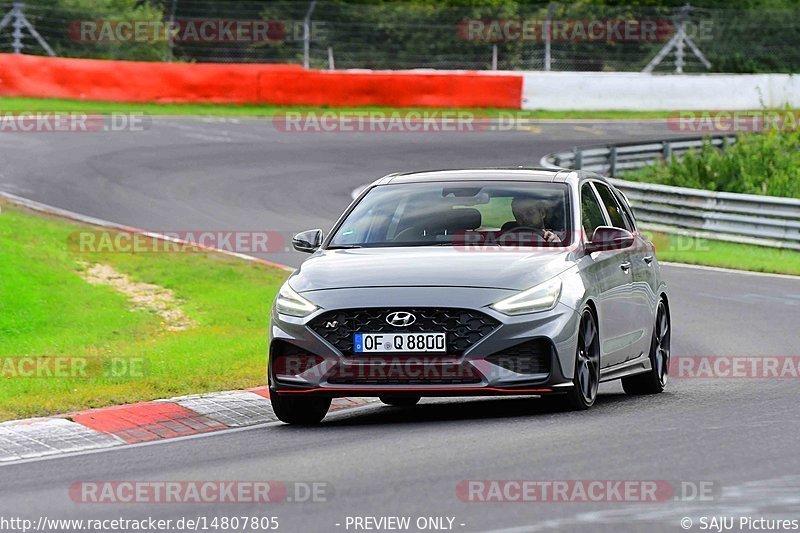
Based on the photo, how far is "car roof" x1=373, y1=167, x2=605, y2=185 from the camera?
11148 millimetres

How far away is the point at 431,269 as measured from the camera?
9.84 m

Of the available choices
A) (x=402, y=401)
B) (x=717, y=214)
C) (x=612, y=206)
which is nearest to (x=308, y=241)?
(x=402, y=401)

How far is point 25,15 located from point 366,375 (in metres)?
31.3

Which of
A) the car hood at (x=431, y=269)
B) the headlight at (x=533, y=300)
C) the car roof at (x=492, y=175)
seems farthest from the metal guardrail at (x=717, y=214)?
the headlight at (x=533, y=300)

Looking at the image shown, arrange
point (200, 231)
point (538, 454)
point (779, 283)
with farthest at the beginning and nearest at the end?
point (200, 231) → point (779, 283) → point (538, 454)

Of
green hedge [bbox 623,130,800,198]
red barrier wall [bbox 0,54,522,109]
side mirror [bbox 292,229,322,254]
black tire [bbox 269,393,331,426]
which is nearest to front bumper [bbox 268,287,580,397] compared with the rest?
black tire [bbox 269,393,331,426]

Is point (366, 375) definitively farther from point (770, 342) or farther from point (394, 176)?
point (770, 342)

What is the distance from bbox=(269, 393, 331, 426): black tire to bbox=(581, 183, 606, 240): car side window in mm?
2184

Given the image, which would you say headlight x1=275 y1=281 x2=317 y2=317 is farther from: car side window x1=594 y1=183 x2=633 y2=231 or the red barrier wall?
the red barrier wall

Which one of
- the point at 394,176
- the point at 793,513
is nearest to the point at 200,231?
the point at 394,176

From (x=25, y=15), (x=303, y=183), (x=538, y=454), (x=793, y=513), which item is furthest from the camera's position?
(x=25, y=15)

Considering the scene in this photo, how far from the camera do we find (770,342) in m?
14.9

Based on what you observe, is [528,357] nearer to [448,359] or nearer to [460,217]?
[448,359]

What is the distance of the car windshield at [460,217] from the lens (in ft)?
35.0
